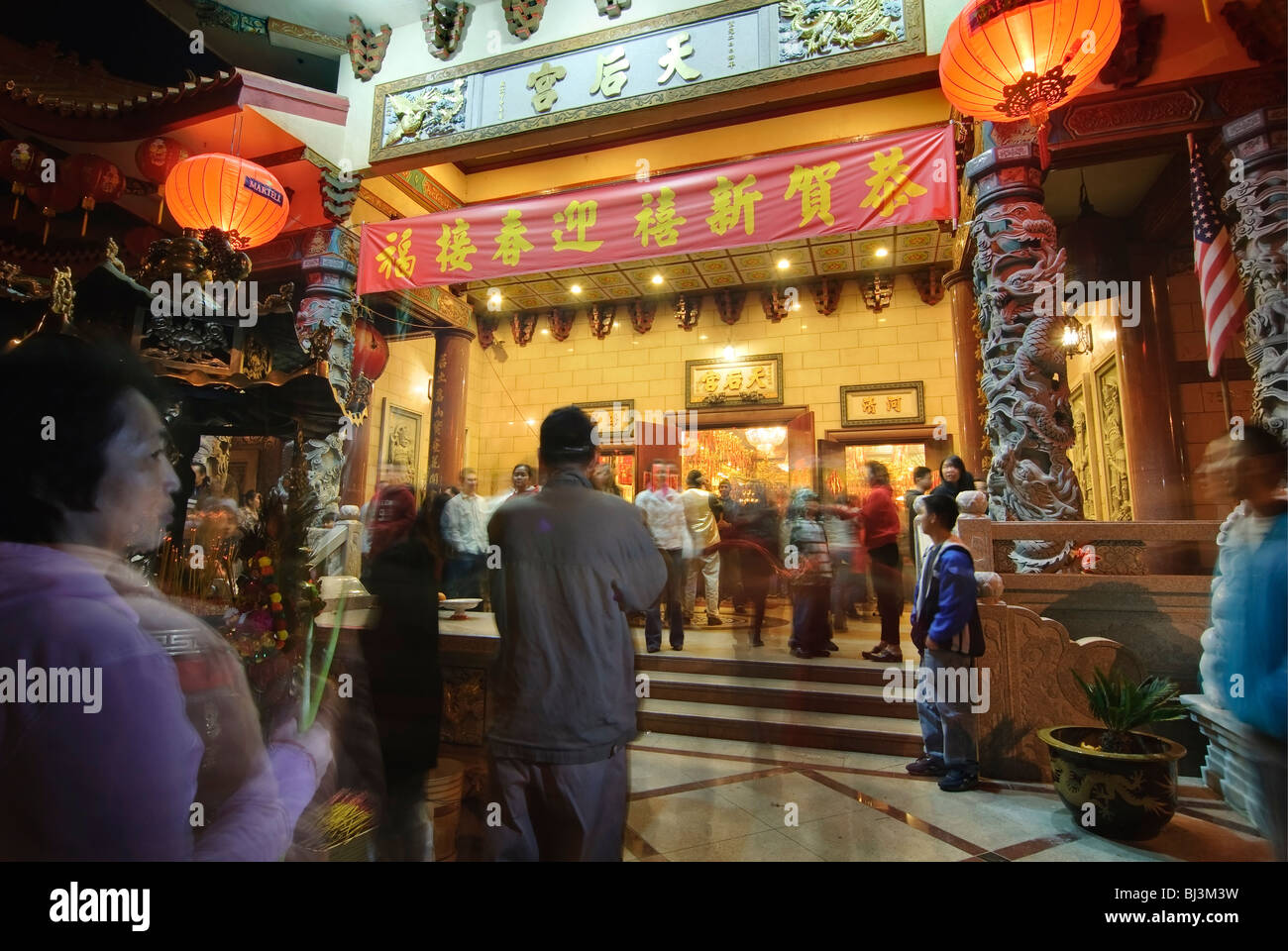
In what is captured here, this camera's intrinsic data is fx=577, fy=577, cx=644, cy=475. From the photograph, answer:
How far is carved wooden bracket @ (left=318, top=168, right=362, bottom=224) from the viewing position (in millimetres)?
6246

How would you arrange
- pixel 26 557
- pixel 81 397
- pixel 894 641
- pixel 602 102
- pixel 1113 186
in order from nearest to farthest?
pixel 26 557, pixel 81 397, pixel 894 641, pixel 602 102, pixel 1113 186

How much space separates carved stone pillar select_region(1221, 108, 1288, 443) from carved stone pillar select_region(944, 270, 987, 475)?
2.56 m

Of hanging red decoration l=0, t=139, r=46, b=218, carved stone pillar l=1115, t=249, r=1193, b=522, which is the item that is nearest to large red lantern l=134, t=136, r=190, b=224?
hanging red decoration l=0, t=139, r=46, b=218

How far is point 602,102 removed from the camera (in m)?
5.28

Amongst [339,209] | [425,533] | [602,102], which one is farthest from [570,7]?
[425,533]

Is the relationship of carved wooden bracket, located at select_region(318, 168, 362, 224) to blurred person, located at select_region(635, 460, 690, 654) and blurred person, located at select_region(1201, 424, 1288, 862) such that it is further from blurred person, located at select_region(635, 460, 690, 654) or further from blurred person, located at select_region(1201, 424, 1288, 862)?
blurred person, located at select_region(1201, 424, 1288, 862)

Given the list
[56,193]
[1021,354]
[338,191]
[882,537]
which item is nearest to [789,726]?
[882,537]

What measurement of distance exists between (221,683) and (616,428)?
26.6ft

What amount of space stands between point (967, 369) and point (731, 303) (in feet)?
12.6

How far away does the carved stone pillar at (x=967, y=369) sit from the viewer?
6703 mm

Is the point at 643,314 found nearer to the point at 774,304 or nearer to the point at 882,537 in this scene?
the point at 774,304

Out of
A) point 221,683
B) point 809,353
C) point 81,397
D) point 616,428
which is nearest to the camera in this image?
point 81,397

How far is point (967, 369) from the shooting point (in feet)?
22.7

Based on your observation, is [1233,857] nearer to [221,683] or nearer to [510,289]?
[221,683]
